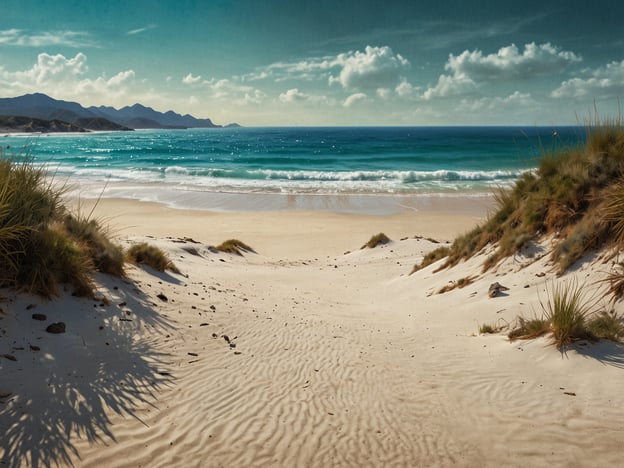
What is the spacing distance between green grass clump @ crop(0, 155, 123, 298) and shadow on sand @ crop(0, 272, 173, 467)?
13.0 inches

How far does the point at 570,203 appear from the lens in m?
7.70

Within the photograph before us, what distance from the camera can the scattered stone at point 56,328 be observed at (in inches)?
194

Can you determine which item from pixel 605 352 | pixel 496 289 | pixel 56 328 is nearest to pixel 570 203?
pixel 496 289

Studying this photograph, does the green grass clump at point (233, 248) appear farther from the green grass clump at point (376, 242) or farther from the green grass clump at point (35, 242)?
the green grass clump at point (35, 242)

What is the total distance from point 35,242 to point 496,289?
7.49m

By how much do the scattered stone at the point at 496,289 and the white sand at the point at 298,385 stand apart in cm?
16

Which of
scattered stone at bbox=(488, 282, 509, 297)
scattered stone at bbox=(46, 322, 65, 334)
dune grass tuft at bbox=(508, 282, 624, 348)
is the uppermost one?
dune grass tuft at bbox=(508, 282, 624, 348)

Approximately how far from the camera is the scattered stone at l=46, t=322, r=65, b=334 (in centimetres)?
493

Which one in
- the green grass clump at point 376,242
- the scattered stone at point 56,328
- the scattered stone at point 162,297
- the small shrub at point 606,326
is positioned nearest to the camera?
the small shrub at point 606,326

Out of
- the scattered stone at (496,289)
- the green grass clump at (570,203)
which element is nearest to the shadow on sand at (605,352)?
the green grass clump at (570,203)

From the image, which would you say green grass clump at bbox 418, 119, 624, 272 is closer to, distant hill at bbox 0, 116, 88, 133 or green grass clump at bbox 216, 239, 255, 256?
green grass clump at bbox 216, 239, 255, 256

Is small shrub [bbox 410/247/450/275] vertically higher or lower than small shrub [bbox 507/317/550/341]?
lower

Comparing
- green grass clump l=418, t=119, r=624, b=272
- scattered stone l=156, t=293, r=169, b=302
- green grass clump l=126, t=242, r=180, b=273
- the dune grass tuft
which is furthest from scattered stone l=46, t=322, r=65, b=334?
green grass clump l=418, t=119, r=624, b=272

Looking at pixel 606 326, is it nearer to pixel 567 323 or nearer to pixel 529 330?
pixel 567 323
